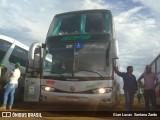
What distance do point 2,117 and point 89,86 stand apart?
3.20 metres

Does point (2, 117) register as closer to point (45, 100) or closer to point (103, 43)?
point (45, 100)

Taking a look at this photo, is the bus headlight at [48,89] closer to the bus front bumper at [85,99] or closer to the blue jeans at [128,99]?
the bus front bumper at [85,99]

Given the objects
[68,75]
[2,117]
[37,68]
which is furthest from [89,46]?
[2,117]

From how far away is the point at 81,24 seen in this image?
13.1 metres

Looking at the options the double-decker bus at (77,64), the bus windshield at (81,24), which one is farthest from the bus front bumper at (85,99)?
the bus windshield at (81,24)

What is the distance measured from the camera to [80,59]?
1192cm

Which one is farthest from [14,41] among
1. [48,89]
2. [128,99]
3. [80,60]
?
[128,99]

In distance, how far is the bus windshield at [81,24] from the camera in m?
12.8

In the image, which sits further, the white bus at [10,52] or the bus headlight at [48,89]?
the white bus at [10,52]

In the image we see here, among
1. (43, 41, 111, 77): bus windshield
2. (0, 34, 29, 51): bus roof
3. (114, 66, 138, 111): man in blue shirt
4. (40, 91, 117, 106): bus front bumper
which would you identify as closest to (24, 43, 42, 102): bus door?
(43, 41, 111, 77): bus windshield

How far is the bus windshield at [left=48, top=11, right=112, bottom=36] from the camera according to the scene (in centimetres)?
1278

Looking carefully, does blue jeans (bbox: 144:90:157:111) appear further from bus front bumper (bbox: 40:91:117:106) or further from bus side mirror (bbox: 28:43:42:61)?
bus side mirror (bbox: 28:43:42:61)

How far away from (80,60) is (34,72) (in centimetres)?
191

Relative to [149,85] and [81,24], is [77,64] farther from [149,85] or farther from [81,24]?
[149,85]
